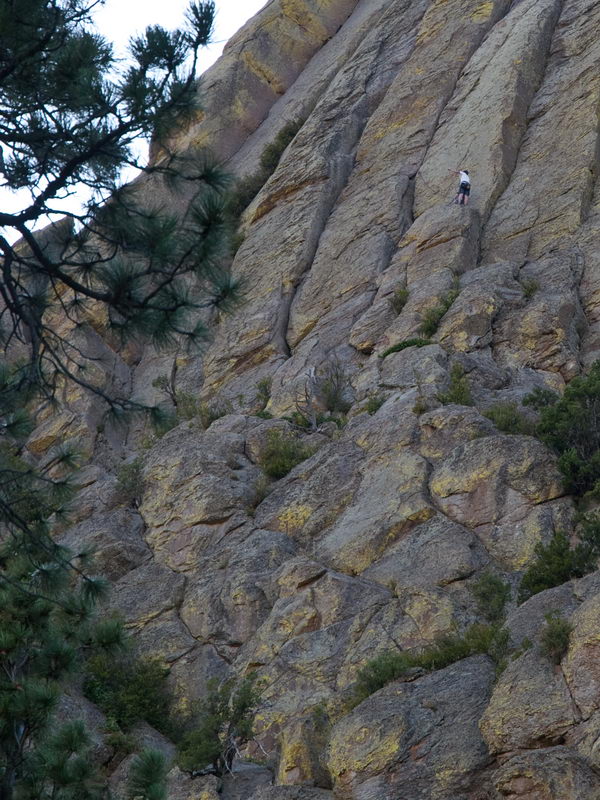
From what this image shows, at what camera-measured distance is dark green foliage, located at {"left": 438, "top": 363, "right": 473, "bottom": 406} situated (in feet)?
66.1

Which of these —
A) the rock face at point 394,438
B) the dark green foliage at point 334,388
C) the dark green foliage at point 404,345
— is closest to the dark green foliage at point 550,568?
the rock face at point 394,438

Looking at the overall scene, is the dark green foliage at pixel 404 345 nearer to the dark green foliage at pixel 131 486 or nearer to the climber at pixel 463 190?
the climber at pixel 463 190

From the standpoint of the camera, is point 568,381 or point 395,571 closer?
point 395,571

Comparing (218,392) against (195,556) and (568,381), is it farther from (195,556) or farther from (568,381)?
(568,381)

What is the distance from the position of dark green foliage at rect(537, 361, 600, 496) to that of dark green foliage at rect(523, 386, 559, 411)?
0.62 meters

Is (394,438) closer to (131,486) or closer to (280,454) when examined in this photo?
(280,454)

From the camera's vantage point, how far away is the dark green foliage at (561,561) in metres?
14.9

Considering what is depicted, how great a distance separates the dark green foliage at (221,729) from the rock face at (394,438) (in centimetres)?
37

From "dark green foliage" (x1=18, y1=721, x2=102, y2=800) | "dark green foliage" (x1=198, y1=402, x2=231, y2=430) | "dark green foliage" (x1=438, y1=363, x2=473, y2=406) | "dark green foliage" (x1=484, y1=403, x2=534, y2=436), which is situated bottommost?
"dark green foliage" (x1=484, y1=403, x2=534, y2=436)

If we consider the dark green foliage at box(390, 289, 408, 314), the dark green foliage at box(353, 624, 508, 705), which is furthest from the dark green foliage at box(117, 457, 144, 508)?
the dark green foliage at box(353, 624, 508, 705)

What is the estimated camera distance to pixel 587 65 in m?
28.9

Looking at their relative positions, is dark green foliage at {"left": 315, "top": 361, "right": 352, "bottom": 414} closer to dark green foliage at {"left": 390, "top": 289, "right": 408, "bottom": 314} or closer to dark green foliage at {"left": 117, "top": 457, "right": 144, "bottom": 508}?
dark green foliage at {"left": 390, "top": 289, "right": 408, "bottom": 314}

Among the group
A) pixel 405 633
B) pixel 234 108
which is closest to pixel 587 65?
pixel 234 108

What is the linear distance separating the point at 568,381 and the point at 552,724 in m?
10.1
